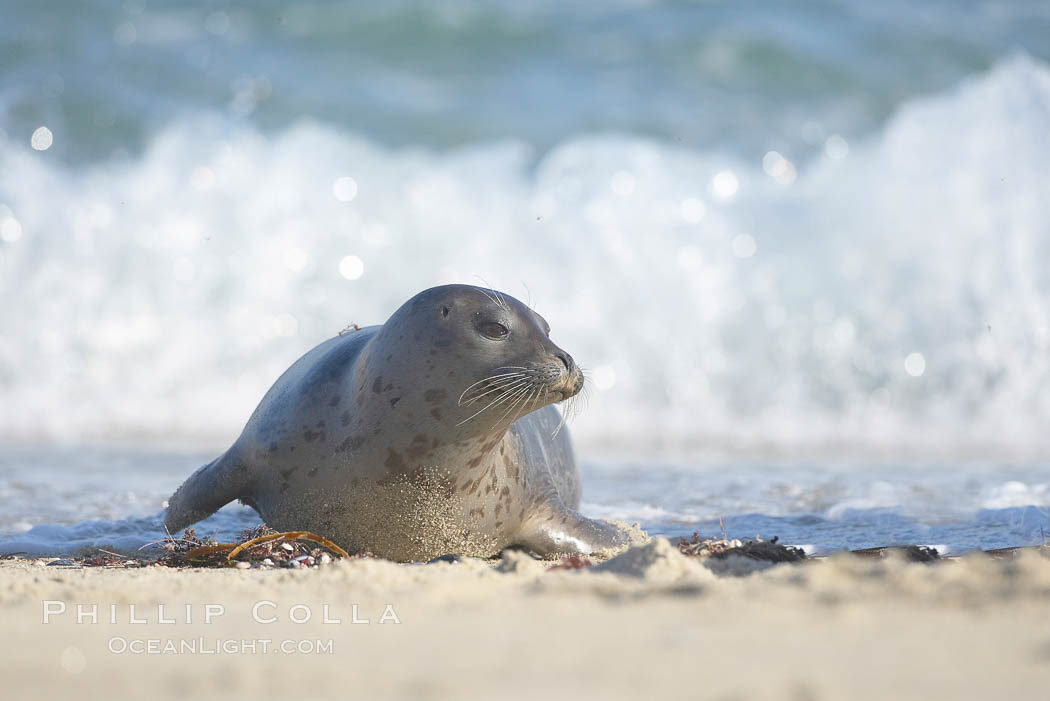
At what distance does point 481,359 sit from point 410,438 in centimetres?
39

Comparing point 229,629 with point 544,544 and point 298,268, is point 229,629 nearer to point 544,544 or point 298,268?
point 544,544

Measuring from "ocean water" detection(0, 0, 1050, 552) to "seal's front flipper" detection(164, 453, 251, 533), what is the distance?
9.14ft

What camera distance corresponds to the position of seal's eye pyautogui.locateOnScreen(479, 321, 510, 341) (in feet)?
13.8

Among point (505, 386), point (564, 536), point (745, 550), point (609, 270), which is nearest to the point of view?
point (745, 550)

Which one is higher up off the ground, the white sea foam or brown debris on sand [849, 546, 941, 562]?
the white sea foam

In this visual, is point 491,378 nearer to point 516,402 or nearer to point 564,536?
point 516,402

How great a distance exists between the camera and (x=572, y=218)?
41.6 feet

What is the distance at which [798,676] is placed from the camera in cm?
193

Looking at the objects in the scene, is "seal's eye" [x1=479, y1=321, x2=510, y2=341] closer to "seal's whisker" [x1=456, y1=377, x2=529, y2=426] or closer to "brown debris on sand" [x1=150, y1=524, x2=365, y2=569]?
"seal's whisker" [x1=456, y1=377, x2=529, y2=426]

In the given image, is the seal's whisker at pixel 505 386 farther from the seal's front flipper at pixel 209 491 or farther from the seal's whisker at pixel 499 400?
the seal's front flipper at pixel 209 491

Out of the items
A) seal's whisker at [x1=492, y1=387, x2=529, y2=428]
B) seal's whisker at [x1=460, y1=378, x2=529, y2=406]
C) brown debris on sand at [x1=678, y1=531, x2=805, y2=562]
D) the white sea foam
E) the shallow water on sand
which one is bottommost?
brown debris on sand at [x1=678, y1=531, x2=805, y2=562]

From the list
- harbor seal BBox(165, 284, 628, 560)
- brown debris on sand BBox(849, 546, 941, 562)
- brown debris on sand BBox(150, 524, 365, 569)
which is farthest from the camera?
harbor seal BBox(165, 284, 628, 560)

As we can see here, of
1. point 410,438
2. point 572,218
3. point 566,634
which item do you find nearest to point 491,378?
point 410,438

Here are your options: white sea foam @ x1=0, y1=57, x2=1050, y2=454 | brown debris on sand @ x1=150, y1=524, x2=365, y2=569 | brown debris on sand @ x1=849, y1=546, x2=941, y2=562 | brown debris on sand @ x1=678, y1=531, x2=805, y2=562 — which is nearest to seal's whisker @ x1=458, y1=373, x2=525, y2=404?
brown debris on sand @ x1=150, y1=524, x2=365, y2=569
